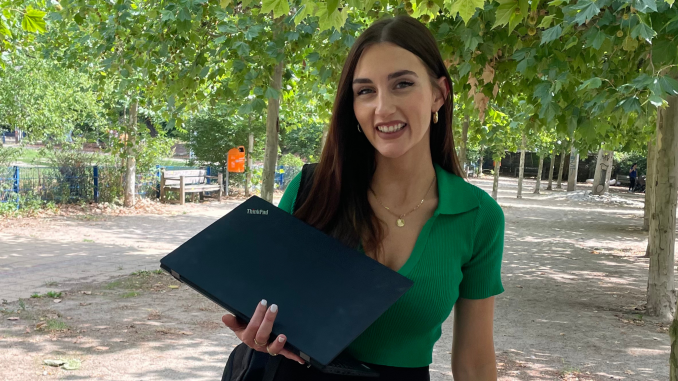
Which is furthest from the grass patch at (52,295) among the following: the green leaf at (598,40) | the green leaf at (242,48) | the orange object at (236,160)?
the orange object at (236,160)

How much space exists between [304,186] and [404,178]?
0.99 ft

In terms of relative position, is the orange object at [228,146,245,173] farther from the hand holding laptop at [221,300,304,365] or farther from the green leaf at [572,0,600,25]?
the hand holding laptop at [221,300,304,365]

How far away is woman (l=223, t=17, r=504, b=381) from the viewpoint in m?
1.61

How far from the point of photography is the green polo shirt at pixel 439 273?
1.60 metres

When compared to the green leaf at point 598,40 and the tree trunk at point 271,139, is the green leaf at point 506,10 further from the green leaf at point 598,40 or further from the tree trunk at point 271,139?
the tree trunk at point 271,139

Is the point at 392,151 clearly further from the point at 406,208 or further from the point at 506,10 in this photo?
the point at 506,10

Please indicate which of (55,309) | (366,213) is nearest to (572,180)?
(55,309)

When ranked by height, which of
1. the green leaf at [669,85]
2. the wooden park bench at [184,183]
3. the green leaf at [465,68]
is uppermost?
the green leaf at [465,68]

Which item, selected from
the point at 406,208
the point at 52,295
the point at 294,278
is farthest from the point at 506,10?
the point at 52,295

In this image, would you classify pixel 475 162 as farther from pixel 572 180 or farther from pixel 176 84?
pixel 176 84

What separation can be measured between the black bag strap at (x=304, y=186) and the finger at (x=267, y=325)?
48 centimetres

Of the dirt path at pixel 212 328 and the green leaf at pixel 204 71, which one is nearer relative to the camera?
the dirt path at pixel 212 328

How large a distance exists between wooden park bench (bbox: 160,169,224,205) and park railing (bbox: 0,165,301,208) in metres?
0.83

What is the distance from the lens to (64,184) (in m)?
16.3
